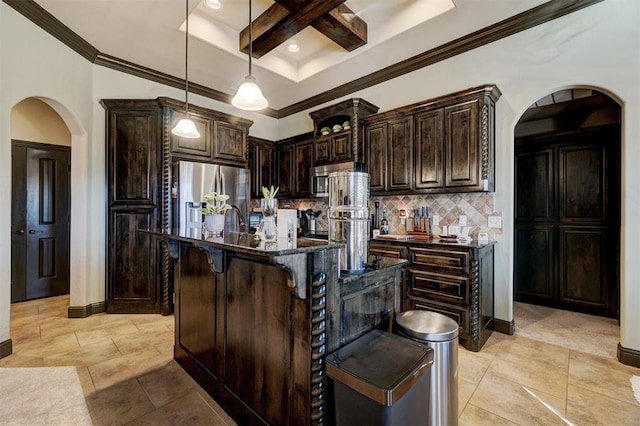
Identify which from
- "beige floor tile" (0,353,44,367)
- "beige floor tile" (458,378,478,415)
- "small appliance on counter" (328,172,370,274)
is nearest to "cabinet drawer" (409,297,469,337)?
"beige floor tile" (458,378,478,415)

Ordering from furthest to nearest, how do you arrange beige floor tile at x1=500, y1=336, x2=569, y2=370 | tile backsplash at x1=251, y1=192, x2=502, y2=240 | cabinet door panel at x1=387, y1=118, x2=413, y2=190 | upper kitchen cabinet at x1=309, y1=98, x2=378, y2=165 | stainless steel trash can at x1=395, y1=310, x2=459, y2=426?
upper kitchen cabinet at x1=309, y1=98, x2=378, y2=165 → cabinet door panel at x1=387, y1=118, x2=413, y2=190 → tile backsplash at x1=251, y1=192, x2=502, y2=240 → beige floor tile at x1=500, y1=336, x2=569, y2=370 → stainless steel trash can at x1=395, y1=310, x2=459, y2=426

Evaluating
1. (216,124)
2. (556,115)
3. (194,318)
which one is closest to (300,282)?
(194,318)

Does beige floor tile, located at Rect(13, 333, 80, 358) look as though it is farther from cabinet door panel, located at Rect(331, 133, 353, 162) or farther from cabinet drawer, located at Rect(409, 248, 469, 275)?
cabinet door panel, located at Rect(331, 133, 353, 162)

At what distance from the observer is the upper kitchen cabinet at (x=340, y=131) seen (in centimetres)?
406

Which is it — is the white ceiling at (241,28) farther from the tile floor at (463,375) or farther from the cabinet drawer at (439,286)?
the tile floor at (463,375)

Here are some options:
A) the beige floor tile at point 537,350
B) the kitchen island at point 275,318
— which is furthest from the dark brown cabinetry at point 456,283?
A: the kitchen island at point 275,318

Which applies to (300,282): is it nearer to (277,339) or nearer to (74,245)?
(277,339)

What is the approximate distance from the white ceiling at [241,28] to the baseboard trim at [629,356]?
10.7ft

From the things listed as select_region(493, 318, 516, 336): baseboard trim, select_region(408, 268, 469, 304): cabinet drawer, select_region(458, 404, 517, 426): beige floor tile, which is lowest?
select_region(458, 404, 517, 426): beige floor tile

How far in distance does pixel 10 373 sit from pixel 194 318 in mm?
1570

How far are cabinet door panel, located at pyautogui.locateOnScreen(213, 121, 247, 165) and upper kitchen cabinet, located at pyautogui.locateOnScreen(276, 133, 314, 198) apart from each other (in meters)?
0.86

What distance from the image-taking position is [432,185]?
339cm

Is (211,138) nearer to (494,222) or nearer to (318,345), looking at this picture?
(318,345)

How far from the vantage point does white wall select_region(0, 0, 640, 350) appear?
253 centimetres
